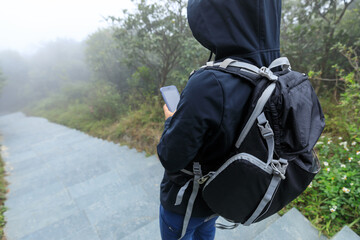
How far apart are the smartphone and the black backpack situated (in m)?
0.48

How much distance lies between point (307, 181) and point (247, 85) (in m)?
0.47

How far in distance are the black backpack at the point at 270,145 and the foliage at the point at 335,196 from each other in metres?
1.36

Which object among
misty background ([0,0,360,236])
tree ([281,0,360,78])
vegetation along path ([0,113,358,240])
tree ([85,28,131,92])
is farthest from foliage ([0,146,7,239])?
tree ([85,28,131,92])

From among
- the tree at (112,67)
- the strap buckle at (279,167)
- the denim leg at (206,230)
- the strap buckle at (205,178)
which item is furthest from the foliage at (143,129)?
the tree at (112,67)

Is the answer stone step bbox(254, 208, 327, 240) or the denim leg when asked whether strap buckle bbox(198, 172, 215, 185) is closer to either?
the denim leg

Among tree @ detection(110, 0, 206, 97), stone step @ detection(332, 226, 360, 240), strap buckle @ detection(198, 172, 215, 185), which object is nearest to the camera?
strap buckle @ detection(198, 172, 215, 185)

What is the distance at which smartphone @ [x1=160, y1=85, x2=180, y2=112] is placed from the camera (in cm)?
113

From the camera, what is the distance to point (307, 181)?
2.43 feet

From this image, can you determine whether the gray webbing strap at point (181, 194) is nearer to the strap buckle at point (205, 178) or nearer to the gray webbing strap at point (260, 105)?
the strap buckle at point (205, 178)

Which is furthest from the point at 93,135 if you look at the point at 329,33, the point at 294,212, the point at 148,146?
the point at 329,33

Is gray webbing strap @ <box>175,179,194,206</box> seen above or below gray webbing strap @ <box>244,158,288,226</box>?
below

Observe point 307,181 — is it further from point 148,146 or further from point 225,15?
point 148,146

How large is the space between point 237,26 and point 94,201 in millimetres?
2543

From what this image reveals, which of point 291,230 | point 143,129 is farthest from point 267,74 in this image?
point 143,129
